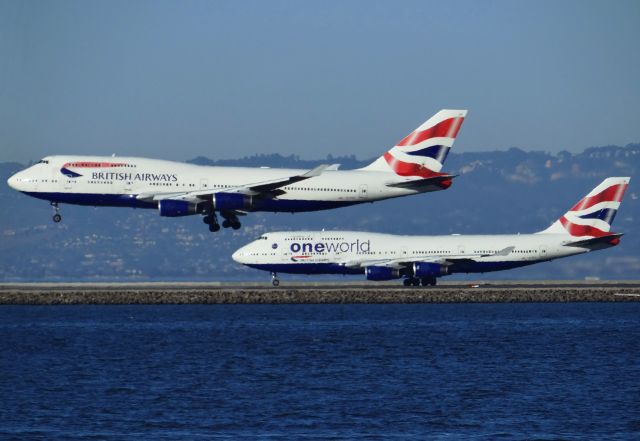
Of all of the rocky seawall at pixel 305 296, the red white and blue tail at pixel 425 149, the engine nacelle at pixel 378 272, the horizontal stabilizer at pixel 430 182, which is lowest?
the rocky seawall at pixel 305 296

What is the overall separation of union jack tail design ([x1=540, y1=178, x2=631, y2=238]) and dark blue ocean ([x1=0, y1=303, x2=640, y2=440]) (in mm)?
18105

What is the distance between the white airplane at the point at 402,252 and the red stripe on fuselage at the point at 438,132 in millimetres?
17832

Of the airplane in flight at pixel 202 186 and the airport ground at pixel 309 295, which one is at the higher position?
the airplane in flight at pixel 202 186

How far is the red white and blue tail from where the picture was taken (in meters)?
115

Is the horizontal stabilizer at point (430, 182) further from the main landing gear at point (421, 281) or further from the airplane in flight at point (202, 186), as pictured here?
the main landing gear at point (421, 281)

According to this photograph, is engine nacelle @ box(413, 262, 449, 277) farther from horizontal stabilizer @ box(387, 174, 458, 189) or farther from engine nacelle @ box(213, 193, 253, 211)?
engine nacelle @ box(213, 193, 253, 211)

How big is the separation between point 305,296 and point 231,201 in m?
26.0

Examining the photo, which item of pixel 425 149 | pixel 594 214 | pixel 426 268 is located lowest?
pixel 426 268

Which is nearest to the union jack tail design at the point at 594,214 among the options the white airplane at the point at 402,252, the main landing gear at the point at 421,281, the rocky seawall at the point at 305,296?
the white airplane at the point at 402,252

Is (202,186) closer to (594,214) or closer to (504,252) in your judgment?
(504,252)

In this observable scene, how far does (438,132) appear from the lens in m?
120

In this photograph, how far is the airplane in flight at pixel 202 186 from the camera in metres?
102

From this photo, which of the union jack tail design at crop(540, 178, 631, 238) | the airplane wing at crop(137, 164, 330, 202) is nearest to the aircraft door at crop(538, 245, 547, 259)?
the union jack tail design at crop(540, 178, 631, 238)

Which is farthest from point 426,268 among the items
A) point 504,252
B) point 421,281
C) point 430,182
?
point 430,182
